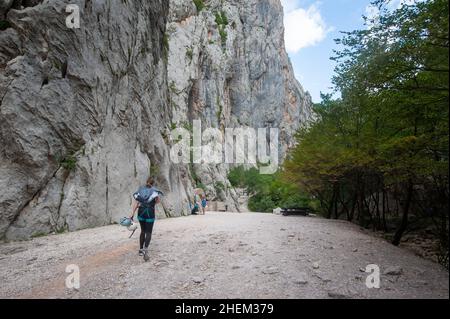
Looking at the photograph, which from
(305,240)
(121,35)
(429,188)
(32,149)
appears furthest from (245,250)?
(121,35)

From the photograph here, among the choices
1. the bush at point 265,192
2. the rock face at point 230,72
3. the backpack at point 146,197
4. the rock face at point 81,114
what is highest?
the rock face at point 230,72

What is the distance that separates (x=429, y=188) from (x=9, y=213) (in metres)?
19.4

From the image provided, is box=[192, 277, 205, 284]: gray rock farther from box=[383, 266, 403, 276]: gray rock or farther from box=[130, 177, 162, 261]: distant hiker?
box=[383, 266, 403, 276]: gray rock

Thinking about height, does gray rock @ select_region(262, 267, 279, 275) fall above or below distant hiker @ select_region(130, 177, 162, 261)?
below

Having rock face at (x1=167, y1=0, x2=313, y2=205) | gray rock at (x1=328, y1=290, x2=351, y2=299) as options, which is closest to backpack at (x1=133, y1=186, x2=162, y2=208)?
gray rock at (x1=328, y1=290, x2=351, y2=299)

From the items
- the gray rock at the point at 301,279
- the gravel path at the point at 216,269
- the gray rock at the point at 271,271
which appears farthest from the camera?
the gray rock at the point at 271,271

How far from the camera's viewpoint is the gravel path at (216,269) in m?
5.64

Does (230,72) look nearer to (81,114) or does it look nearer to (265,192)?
(265,192)

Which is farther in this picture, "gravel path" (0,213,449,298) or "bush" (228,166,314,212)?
"bush" (228,166,314,212)

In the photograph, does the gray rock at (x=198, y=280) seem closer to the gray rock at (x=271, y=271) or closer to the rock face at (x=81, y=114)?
the gray rock at (x=271, y=271)

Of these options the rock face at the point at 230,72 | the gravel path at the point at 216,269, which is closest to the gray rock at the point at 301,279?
the gravel path at the point at 216,269

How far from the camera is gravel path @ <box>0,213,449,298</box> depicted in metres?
5.64

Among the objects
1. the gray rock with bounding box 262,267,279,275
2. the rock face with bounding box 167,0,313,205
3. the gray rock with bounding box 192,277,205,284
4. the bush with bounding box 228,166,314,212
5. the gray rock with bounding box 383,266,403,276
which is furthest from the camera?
the rock face with bounding box 167,0,313,205

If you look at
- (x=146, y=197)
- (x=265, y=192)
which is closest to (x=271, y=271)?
(x=146, y=197)
